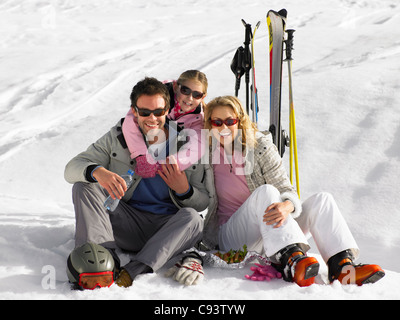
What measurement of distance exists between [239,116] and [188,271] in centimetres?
83

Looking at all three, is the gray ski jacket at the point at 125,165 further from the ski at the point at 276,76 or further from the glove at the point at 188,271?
the ski at the point at 276,76

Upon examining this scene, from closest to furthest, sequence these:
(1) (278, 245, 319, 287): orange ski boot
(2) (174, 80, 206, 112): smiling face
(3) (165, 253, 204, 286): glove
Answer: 1. (1) (278, 245, 319, 287): orange ski boot
2. (3) (165, 253, 204, 286): glove
3. (2) (174, 80, 206, 112): smiling face

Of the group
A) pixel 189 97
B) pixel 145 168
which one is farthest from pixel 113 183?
pixel 189 97

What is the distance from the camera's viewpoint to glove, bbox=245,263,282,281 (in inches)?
89.7

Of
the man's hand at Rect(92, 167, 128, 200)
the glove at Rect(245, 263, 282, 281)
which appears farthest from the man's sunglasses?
the glove at Rect(245, 263, 282, 281)

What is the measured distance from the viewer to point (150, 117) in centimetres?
244

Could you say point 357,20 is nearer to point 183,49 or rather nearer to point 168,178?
point 183,49

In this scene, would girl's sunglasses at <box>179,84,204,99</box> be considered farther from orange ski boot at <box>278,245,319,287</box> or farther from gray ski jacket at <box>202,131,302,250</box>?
orange ski boot at <box>278,245,319,287</box>

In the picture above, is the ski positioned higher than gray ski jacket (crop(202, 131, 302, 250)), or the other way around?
the ski

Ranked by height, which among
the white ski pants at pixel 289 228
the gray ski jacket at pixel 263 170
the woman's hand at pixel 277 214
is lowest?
the white ski pants at pixel 289 228

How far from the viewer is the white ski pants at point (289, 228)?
2217 millimetres

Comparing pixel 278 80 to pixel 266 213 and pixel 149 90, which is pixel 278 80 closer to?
pixel 149 90

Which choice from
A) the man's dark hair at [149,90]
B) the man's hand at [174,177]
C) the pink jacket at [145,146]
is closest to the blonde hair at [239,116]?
the pink jacket at [145,146]

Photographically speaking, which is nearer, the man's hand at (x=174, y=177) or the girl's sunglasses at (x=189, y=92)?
the man's hand at (x=174, y=177)
